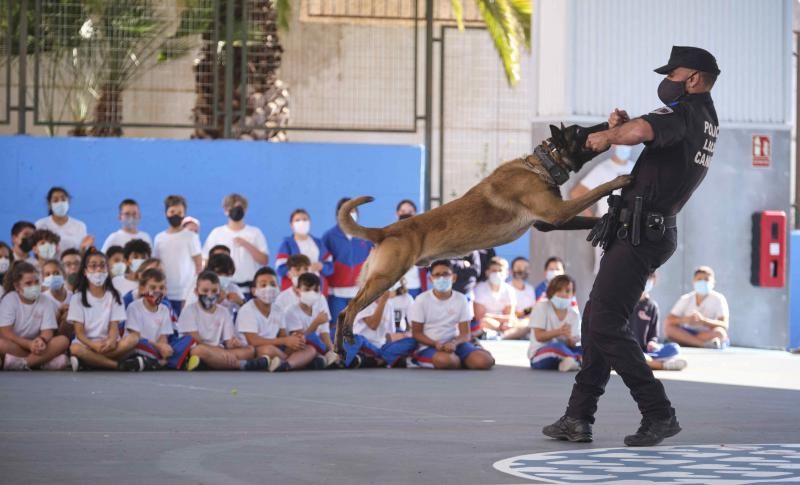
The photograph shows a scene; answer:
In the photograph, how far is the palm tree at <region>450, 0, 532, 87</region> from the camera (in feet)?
65.1

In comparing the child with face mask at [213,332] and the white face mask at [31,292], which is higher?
the white face mask at [31,292]

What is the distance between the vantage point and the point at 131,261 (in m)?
13.2

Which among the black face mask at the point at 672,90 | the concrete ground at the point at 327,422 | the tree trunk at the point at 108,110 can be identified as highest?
the tree trunk at the point at 108,110

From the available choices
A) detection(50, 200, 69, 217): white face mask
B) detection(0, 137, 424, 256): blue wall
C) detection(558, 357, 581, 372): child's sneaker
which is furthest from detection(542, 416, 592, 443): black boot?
detection(0, 137, 424, 256): blue wall

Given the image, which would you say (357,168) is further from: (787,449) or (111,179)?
(787,449)

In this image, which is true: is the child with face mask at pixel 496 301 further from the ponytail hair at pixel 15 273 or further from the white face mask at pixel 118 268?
the ponytail hair at pixel 15 273

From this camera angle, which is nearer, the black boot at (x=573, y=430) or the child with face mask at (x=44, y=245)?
the black boot at (x=573, y=430)

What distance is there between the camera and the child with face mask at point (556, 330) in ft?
40.4

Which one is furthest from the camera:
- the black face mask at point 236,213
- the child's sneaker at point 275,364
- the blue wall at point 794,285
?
the blue wall at point 794,285

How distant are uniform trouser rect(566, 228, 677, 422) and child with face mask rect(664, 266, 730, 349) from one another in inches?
327

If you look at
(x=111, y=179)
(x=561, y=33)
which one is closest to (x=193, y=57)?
(x=111, y=179)

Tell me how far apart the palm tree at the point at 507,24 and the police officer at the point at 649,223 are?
12739 mm

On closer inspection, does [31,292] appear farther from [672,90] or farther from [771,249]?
[771,249]

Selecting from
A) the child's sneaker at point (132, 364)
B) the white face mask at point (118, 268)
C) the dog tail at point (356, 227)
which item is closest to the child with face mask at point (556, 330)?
the child's sneaker at point (132, 364)
